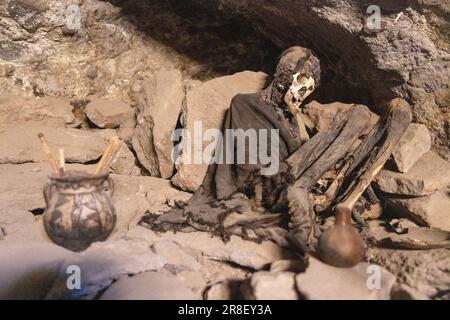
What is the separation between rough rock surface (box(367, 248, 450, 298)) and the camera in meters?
2.60

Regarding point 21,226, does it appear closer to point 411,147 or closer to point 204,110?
point 204,110

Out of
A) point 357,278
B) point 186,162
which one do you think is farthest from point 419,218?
point 186,162

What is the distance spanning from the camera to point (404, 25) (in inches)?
136

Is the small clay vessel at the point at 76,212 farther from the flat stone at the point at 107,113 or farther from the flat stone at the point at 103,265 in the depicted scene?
the flat stone at the point at 107,113

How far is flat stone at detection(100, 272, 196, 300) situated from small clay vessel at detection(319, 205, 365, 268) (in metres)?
0.81

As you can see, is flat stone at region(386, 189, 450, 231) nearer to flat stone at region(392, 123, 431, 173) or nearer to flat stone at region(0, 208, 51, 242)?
flat stone at region(392, 123, 431, 173)

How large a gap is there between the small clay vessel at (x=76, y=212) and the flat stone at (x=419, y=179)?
2.25 m

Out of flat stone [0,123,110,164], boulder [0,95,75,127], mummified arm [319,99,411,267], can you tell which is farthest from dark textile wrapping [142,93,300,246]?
boulder [0,95,75,127]

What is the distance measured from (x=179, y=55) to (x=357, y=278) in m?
3.34

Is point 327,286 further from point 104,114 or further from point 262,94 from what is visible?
point 104,114

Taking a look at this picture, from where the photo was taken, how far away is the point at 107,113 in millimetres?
4516

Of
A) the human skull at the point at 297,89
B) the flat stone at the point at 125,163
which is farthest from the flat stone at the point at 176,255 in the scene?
the human skull at the point at 297,89

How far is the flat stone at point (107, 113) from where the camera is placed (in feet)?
14.8

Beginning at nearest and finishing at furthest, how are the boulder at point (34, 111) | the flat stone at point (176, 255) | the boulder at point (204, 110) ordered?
the flat stone at point (176, 255) < the boulder at point (204, 110) < the boulder at point (34, 111)
